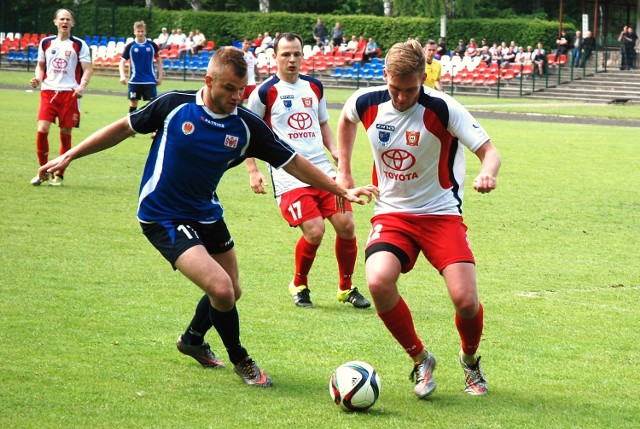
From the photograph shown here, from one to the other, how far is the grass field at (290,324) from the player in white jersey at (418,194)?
15.6 inches

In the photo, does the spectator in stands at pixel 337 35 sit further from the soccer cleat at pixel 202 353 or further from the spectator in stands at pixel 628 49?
the soccer cleat at pixel 202 353

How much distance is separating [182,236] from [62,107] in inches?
381

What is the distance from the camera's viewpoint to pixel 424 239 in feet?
20.5

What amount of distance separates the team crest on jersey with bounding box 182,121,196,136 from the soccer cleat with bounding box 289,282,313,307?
9.06 ft

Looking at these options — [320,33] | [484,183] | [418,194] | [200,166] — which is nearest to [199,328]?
[200,166]

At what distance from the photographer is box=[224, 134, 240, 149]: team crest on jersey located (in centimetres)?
609

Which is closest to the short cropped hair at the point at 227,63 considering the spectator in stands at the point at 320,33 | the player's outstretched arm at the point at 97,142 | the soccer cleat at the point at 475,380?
the player's outstretched arm at the point at 97,142

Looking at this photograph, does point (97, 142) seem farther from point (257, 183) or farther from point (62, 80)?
point (62, 80)

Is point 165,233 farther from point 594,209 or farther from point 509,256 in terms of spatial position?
point 594,209

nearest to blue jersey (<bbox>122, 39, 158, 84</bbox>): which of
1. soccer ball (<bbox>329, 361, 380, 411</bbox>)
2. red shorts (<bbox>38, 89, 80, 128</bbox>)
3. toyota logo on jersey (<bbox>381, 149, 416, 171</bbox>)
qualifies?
red shorts (<bbox>38, 89, 80, 128</bbox>)

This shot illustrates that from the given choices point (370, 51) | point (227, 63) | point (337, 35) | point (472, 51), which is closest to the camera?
point (227, 63)

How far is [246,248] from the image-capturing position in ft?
35.6

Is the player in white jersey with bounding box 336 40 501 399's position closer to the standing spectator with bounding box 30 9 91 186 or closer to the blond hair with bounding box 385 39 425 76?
the blond hair with bounding box 385 39 425 76

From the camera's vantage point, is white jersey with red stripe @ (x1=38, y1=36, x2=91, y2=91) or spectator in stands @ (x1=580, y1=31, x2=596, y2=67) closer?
white jersey with red stripe @ (x1=38, y1=36, x2=91, y2=91)
